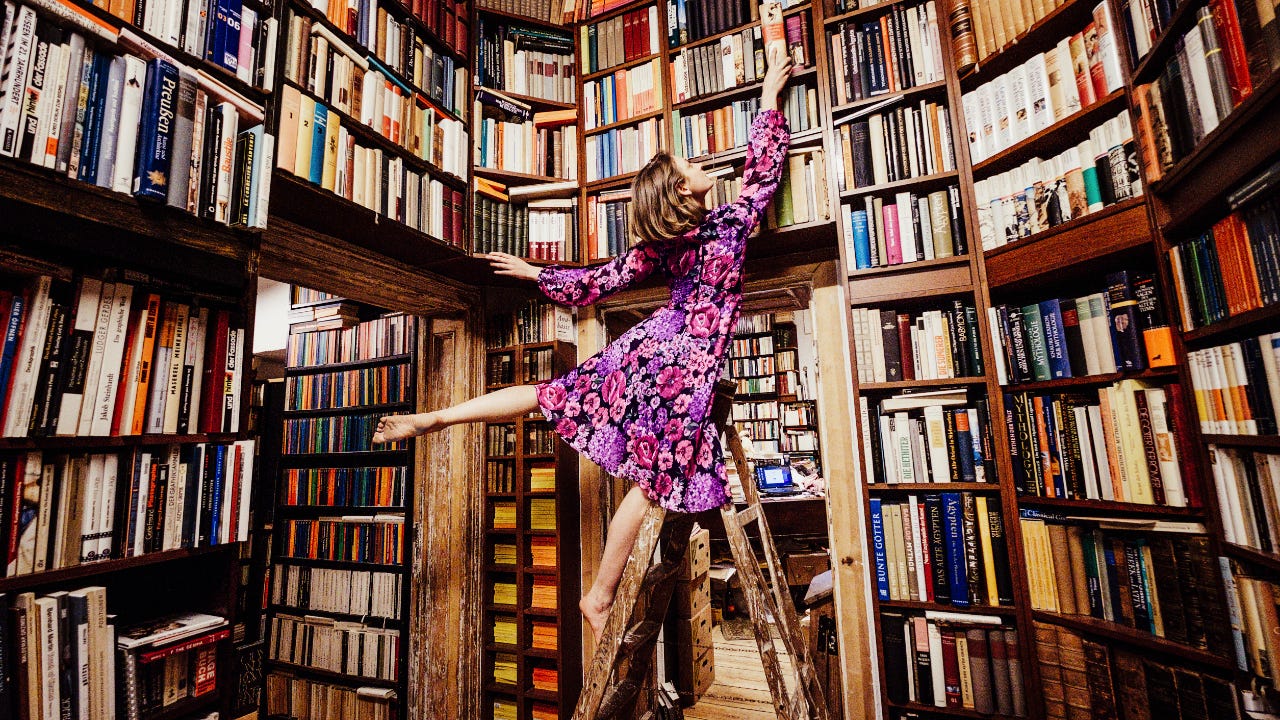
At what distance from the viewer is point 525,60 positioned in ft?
8.31

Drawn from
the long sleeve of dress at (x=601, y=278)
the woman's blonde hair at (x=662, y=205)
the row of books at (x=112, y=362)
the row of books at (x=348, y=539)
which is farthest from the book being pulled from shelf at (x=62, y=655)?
Result: the row of books at (x=348, y=539)

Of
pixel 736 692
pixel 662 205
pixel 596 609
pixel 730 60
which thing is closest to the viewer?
pixel 596 609

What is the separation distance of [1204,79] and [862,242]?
0.92 m

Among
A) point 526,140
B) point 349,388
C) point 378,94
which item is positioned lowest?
point 349,388

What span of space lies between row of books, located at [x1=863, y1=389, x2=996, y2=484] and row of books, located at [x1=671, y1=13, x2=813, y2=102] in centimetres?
143

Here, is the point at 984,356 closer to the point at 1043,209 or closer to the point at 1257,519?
the point at 1043,209

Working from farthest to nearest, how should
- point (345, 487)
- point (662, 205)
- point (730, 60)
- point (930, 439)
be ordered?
point (345, 487), point (730, 60), point (930, 439), point (662, 205)

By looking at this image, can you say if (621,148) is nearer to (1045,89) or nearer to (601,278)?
(601,278)

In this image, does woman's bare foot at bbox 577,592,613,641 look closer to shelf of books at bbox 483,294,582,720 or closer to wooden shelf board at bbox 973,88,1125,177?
shelf of books at bbox 483,294,582,720

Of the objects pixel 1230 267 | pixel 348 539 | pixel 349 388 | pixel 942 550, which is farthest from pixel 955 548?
pixel 349 388

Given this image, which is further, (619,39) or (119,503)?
(619,39)

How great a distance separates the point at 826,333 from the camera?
7.02ft

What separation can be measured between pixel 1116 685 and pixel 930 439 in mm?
806

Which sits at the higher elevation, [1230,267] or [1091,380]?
[1230,267]
